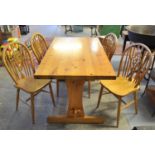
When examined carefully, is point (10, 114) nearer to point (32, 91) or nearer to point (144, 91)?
point (32, 91)

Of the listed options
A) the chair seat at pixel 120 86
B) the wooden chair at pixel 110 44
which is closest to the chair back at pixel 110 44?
the wooden chair at pixel 110 44

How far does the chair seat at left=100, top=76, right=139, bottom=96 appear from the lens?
1.92 m

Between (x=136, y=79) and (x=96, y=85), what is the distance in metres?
0.98

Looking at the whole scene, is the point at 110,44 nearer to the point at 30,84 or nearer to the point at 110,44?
the point at 110,44

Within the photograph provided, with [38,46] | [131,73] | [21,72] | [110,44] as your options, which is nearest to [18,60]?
[21,72]

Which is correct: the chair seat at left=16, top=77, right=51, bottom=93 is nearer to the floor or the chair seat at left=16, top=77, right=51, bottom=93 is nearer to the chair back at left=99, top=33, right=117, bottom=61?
the floor

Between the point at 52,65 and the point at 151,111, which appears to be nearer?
the point at 52,65

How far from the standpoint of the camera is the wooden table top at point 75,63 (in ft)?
5.11

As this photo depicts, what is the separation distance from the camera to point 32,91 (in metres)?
1.92

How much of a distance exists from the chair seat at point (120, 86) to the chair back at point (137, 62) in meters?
0.07

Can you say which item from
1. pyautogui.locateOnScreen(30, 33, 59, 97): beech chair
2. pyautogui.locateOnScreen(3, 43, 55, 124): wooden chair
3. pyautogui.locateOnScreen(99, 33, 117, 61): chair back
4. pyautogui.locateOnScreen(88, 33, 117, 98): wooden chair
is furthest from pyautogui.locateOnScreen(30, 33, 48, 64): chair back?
pyautogui.locateOnScreen(99, 33, 117, 61): chair back

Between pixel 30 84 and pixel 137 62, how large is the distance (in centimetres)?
132
